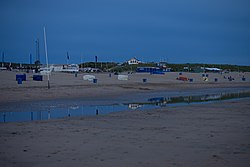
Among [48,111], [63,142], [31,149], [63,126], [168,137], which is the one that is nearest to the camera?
[31,149]

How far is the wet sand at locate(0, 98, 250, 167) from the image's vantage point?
24.1 ft

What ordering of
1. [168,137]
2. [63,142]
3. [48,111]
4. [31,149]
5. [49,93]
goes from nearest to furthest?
[31,149], [63,142], [168,137], [48,111], [49,93]

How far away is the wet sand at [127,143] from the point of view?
734cm

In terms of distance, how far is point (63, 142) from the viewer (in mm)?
→ 9391

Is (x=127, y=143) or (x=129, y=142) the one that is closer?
(x=127, y=143)

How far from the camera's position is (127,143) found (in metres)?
9.27

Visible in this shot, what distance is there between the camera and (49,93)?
2758 cm

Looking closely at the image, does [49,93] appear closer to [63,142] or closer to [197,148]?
[63,142]

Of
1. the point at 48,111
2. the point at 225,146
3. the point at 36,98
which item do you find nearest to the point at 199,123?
the point at 225,146

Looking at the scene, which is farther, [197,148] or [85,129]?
[85,129]

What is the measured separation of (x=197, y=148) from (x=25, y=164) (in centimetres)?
433

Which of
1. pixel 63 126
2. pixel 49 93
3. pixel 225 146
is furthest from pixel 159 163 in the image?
pixel 49 93

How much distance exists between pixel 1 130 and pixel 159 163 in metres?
6.85

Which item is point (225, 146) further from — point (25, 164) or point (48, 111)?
point (48, 111)
